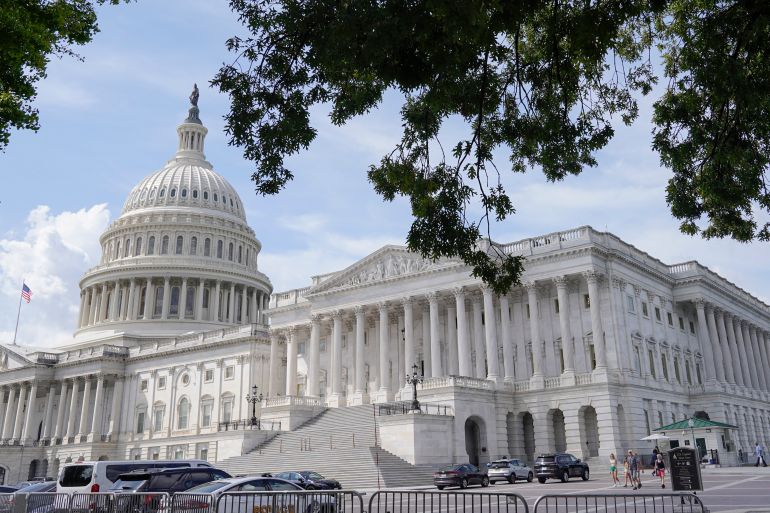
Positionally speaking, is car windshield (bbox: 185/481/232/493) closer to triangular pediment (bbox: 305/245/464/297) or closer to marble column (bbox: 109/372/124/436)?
triangular pediment (bbox: 305/245/464/297)

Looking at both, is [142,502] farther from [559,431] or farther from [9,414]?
[9,414]

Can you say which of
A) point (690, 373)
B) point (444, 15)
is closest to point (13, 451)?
point (690, 373)

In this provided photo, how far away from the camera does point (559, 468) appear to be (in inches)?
1612

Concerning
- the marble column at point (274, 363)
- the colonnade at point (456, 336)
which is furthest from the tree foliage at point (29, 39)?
the marble column at point (274, 363)

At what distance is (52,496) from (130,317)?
277 ft

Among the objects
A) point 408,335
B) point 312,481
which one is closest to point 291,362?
point 408,335

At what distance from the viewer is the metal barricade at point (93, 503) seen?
17702 mm

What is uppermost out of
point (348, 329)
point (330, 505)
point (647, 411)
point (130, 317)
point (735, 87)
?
point (130, 317)

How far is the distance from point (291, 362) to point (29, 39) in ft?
170

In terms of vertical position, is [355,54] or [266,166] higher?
[355,54]

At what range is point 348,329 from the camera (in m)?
67.1

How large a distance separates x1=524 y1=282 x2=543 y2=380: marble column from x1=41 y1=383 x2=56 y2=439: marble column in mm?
65143

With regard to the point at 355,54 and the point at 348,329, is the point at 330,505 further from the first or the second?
the point at 348,329

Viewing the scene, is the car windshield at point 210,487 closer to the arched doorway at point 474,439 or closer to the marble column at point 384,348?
the arched doorway at point 474,439
